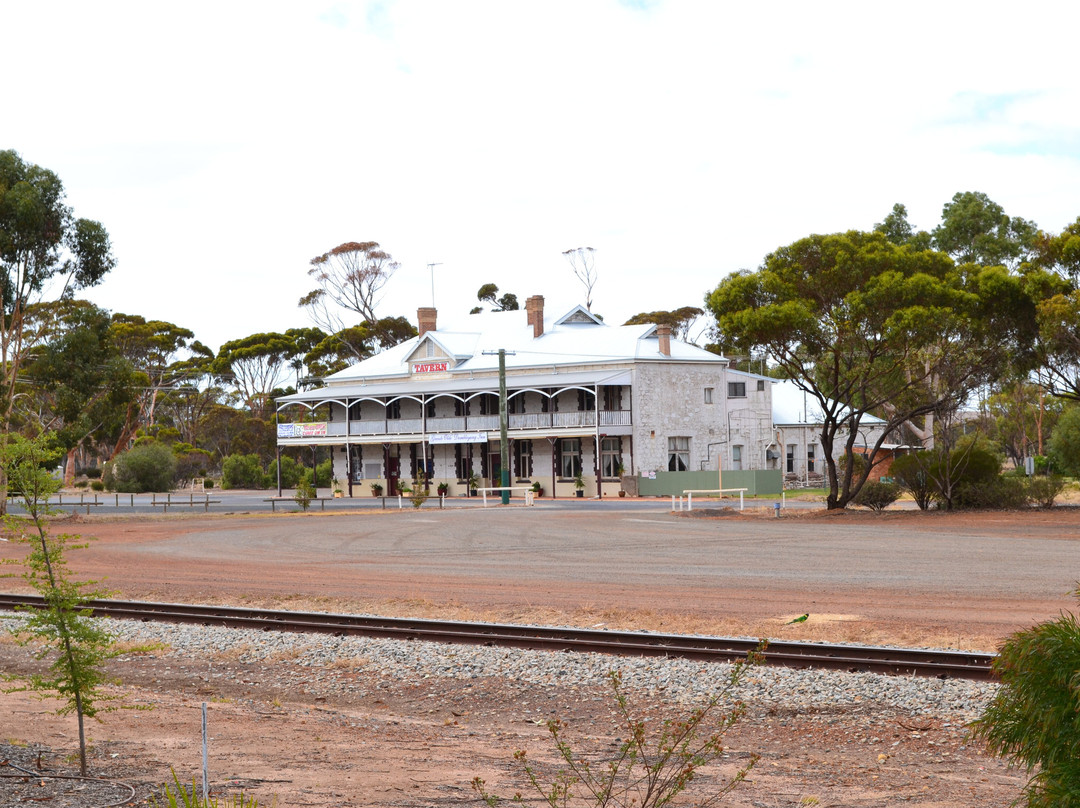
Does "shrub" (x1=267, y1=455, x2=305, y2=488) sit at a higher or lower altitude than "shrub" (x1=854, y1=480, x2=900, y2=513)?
higher

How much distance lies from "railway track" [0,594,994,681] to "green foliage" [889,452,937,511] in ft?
77.9

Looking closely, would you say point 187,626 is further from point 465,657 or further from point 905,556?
point 905,556

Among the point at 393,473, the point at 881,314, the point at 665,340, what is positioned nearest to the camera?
the point at 881,314

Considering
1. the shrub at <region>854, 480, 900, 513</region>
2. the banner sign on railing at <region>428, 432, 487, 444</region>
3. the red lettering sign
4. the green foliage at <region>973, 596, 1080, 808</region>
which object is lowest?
the shrub at <region>854, 480, 900, 513</region>

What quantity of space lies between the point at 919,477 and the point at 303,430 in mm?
37355

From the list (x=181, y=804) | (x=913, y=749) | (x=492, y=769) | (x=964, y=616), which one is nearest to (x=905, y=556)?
(x=964, y=616)

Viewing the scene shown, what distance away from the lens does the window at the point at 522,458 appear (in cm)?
5669

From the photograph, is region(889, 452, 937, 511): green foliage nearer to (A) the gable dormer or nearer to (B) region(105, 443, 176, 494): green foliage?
(A) the gable dormer

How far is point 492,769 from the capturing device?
25.1 feet

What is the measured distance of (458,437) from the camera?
56594 mm

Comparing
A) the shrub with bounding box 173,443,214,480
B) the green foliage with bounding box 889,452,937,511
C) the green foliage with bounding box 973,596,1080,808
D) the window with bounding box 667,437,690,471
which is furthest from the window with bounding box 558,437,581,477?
the green foliage with bounding box 973,596,1080,808

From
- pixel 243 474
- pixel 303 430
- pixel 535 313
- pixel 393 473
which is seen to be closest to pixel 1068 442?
pixel 535 313

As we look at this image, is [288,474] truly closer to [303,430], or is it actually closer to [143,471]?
[303,430]

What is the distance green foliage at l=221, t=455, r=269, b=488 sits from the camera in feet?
233
